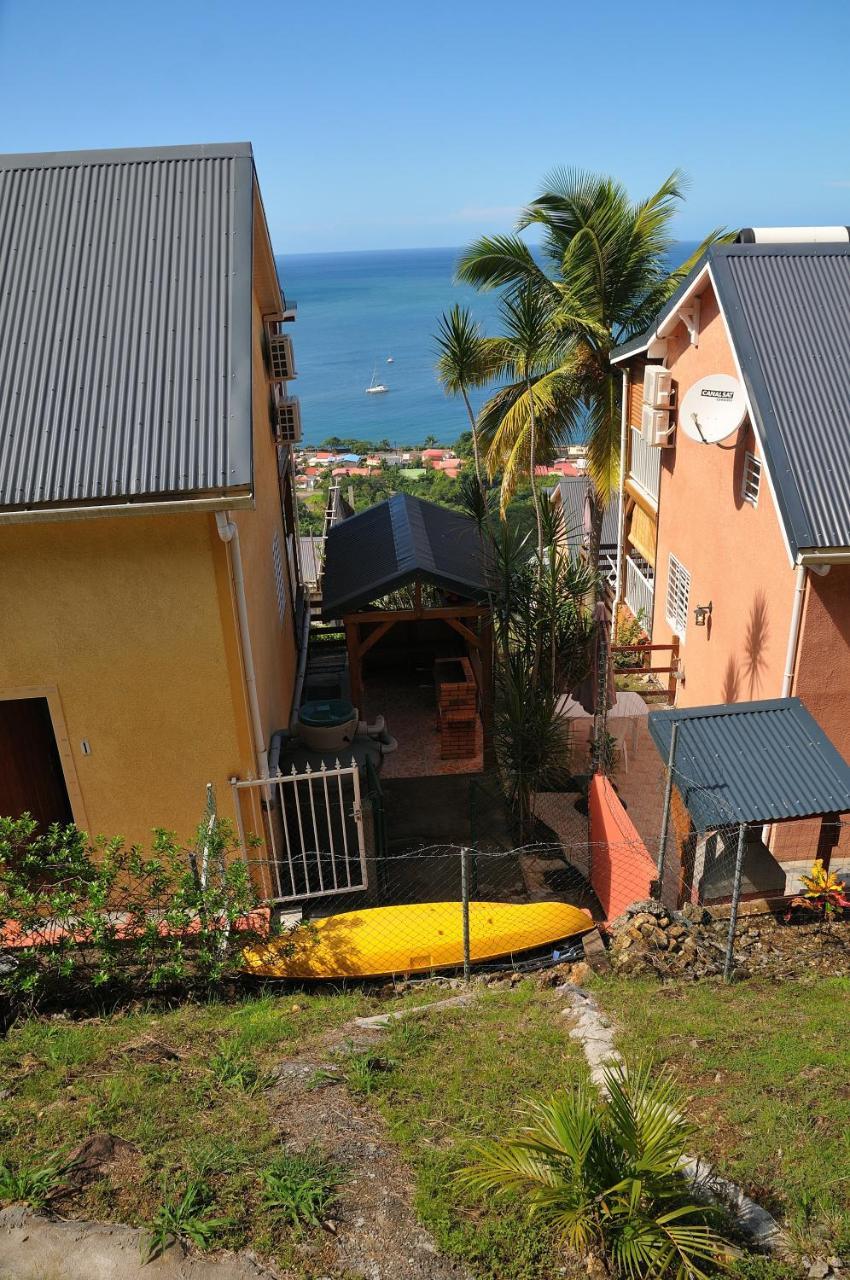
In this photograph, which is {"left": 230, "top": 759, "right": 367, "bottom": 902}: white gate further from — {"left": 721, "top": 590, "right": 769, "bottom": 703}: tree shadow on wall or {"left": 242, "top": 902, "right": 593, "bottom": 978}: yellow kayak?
{"left": 721, "top": 590, "right": 769, "bottom": 703}: tree shadow on wall

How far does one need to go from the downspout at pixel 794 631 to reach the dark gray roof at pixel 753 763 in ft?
2.21

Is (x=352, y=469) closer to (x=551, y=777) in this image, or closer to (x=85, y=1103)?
(x=551, y=777)

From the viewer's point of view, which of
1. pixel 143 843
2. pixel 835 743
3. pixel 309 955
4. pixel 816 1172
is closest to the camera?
pixel 816 1172

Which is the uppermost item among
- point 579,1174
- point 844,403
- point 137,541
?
point 844,403

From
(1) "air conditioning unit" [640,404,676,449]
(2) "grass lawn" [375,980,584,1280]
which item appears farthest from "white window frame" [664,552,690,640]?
(2) "grass lawn" [375,980,584,1280]

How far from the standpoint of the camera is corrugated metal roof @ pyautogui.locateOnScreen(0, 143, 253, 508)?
8.32 metres

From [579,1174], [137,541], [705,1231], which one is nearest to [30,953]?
[137,541]

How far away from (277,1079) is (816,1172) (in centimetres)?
346

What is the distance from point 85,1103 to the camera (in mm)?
5883

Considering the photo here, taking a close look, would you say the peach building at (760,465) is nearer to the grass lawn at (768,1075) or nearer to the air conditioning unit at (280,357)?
the grass lawn at (768,1075)

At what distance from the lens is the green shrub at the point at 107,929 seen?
7.40m

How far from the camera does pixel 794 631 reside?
10.8 m

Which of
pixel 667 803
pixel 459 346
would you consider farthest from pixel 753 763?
pixel 459 346

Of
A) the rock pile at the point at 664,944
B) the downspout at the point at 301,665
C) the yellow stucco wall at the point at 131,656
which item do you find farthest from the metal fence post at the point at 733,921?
the downspout at the point at 301,665
